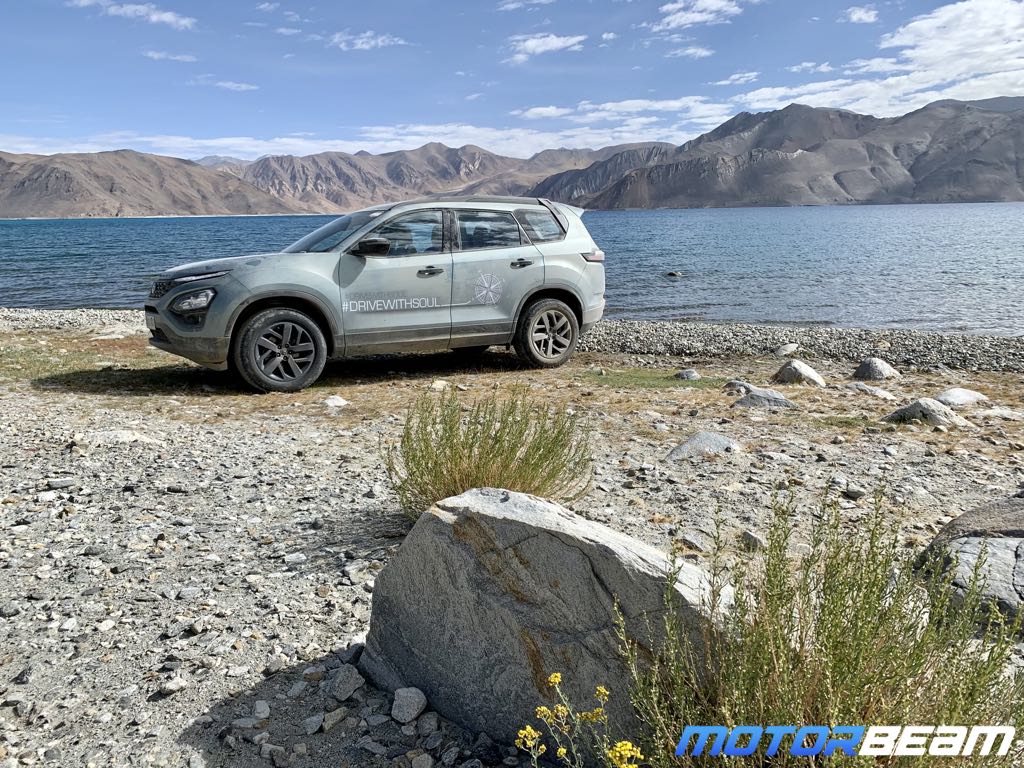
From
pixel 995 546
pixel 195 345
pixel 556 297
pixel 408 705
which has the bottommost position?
pixel 408 705

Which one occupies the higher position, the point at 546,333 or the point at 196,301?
the point at 196,301

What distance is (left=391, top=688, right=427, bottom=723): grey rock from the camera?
2.89 meters

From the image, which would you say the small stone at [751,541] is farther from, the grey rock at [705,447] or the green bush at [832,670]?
the green bush at [832,670]

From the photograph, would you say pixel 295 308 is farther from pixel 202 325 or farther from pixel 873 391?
pixel 873 391

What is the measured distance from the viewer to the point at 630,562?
2.61 m

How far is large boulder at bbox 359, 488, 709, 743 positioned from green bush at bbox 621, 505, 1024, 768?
217mm

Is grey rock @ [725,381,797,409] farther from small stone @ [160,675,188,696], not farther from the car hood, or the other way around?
small stone @ [160,675,188,696]

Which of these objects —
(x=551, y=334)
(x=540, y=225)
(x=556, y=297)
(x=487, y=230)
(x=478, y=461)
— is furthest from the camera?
(x=551, y=334)

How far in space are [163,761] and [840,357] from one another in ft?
44.2

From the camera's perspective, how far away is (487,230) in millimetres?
9828

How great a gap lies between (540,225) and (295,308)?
347cm

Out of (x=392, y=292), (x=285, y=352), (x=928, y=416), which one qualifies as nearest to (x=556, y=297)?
(x=392, y=292)

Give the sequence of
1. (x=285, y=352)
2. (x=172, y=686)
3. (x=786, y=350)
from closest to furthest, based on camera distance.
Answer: (x=172, y=686) < (x=285, y=352) < (x=786, y=350)

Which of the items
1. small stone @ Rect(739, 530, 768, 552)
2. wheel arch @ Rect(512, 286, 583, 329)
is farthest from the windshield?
small stone @ Rect(739, 530, 768, 552)
